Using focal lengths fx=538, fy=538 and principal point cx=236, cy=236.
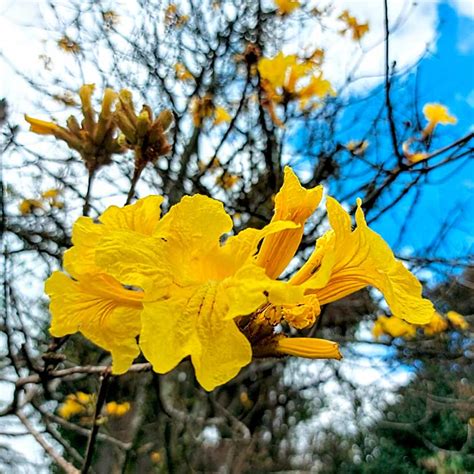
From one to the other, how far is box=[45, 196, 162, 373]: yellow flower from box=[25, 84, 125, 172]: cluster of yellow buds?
0.70 meters

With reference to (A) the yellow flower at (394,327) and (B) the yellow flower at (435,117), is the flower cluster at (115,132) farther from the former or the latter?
(A) the yellow flower at (394,327)

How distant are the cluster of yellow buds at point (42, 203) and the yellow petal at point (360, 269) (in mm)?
2877

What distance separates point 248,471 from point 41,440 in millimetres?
4499

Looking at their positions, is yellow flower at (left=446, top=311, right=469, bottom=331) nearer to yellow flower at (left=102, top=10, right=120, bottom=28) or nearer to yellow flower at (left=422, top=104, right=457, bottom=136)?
yellow flower at (left=422, top=104, right=457, bottom=136)

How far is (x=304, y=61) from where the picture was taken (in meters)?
3.45

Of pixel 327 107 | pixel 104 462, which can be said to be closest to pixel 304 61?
pixel 327 107

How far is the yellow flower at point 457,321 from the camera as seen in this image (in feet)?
13.0

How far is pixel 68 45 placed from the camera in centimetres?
355

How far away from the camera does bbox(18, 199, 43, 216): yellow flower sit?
343cm

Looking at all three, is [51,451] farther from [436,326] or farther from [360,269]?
[436,326]

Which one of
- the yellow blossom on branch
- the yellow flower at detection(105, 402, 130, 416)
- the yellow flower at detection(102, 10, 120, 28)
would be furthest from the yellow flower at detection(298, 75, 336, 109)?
the yellow flower at detection(105, 402, 130, 416)

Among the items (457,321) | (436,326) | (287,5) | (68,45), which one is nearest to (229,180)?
(287,5)

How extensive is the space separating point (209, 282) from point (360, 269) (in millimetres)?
245

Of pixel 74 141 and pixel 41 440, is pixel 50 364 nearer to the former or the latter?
pixel 41 440
